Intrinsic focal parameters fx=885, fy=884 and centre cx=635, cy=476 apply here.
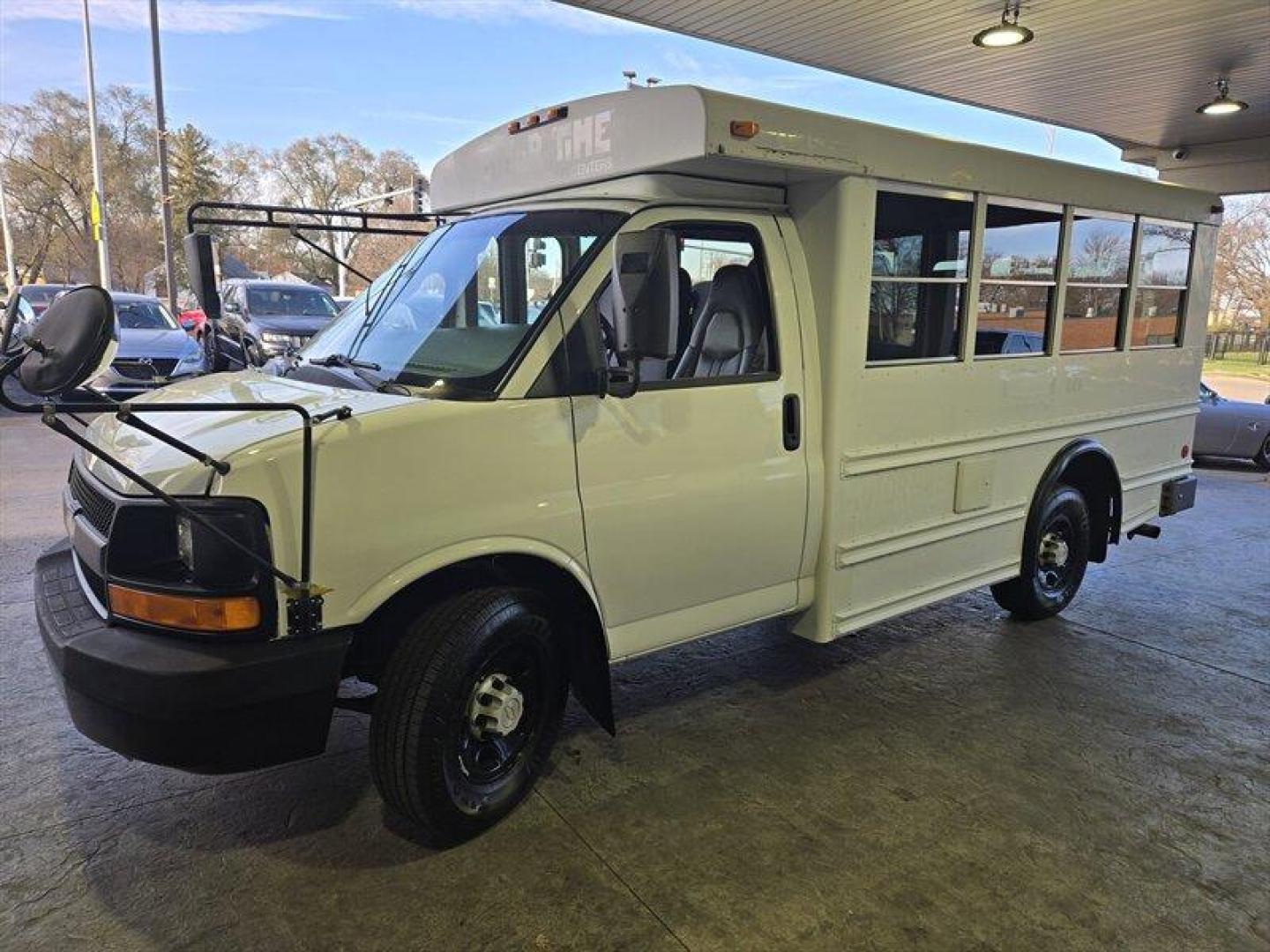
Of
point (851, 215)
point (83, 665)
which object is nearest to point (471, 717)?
point (83, 665)

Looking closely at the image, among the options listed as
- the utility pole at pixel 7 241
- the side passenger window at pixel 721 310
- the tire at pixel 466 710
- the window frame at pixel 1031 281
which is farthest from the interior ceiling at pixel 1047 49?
the utility pole at pixel 7 241

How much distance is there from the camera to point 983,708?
4367 millimetres

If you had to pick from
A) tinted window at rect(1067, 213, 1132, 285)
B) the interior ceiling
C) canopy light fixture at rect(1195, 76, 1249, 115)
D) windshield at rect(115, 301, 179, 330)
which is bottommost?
windshield at rect(115, 301, 179, 330)

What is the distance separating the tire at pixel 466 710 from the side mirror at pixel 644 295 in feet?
3.27

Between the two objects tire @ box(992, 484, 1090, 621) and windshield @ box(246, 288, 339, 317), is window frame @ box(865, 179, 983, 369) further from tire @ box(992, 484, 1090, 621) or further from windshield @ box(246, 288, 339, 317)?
windshield @ box(246, 288, 339, 317)

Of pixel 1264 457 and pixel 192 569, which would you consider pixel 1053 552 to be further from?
pixel 1264 457

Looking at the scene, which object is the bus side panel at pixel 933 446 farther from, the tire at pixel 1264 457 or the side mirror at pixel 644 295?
the tire at pixel 1264 457

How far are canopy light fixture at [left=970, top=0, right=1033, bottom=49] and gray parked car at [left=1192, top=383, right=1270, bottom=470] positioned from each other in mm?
6917

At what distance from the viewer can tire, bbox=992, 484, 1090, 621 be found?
5.34 metres

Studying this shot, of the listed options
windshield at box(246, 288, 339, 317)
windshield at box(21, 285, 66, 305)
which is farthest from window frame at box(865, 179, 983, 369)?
windshield at box(21, 285, 66, 305)

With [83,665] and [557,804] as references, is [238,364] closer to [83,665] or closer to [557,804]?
[83,665]

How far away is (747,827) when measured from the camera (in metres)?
3.33

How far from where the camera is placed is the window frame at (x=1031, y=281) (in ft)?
14.7

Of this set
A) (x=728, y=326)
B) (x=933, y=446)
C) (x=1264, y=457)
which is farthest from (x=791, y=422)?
(x=1264, y=457)
